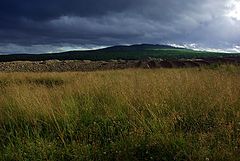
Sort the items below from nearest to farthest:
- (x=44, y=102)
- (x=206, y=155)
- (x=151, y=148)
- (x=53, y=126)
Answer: (x=206, y=155)
(x=151, y=148)
(x=53, y=126)
(x=44, y=102)

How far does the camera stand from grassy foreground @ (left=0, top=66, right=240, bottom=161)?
4551 mm

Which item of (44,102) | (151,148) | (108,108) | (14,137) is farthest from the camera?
(44,102)

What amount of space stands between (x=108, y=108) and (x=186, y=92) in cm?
160

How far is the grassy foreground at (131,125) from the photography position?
14.9ft

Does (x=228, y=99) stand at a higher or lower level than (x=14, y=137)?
higher

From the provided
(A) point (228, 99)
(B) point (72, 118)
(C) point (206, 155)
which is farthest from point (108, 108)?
(C) point (206, 155)

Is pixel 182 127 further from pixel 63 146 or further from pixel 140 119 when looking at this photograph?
pixel 63 146

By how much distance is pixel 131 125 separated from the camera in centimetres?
548

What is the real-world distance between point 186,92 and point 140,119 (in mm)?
1566

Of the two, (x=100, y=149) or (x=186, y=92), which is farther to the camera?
(x=186, y=92)

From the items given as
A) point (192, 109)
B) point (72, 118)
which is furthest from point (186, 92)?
point (72, 118)

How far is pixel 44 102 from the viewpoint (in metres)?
7.11

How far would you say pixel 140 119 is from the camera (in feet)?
18.2

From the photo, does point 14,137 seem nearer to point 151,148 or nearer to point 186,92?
point 151,148
